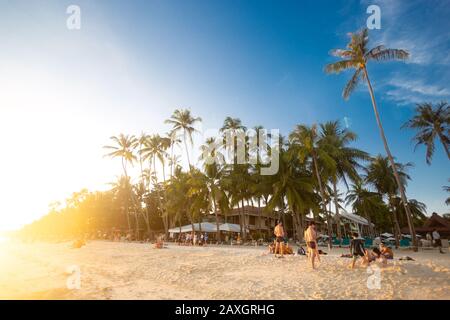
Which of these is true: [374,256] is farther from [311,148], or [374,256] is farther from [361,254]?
[311,148]

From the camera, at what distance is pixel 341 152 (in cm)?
2578

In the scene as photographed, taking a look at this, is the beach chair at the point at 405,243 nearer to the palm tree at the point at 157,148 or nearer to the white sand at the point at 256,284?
the white sand at the point at 256,284

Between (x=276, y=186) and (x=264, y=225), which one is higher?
(x=276, y=186)

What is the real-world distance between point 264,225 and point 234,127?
22151mm

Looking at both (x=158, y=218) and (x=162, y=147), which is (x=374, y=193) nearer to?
(x=162, y=147)

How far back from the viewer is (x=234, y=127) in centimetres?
3209

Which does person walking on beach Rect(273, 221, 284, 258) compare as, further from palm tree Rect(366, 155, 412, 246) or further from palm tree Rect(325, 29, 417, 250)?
palm tree Rect(366, 155, 412, 246)

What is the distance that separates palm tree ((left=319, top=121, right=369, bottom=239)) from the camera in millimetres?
25808

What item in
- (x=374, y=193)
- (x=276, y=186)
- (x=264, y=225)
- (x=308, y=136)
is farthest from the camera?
(x=264, y=225)

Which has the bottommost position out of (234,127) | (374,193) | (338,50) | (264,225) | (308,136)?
(264,225)
